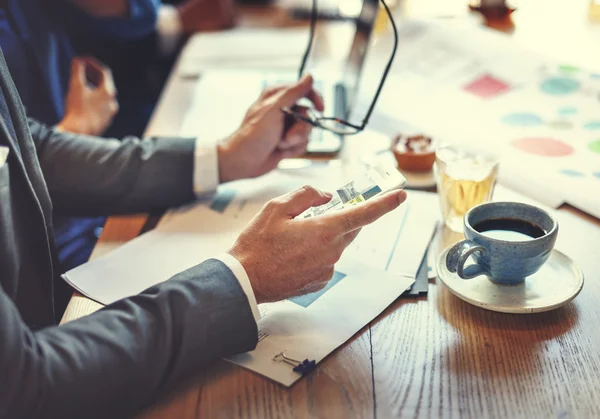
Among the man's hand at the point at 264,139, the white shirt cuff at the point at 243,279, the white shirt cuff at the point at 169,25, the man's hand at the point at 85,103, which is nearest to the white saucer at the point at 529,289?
the white shirt cuff at the point at 243,279

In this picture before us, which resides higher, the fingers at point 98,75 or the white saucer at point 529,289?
the white saucer at point 529,289

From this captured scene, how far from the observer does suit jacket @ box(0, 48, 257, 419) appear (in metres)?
0.62

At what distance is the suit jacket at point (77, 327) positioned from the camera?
0.62 metres

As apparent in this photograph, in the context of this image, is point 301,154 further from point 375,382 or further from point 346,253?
point 375,382

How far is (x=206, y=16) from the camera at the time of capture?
177 centimetres

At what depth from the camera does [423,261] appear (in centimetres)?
86

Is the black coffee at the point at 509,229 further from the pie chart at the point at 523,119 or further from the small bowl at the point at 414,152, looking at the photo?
the pie chart at the point at 523,119

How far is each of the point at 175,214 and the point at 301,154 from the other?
239 mm

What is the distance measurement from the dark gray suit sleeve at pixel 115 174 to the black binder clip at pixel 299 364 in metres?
0.40

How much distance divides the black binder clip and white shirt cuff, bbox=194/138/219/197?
1.31ft

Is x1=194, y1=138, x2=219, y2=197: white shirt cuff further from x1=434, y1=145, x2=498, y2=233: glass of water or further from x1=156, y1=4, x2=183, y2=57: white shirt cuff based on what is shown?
x1=156, y1=4, x2=183, y2=57: white shirt cuff

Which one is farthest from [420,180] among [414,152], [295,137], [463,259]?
[463,259]

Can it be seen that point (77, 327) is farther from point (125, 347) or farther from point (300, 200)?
point (300, 200)

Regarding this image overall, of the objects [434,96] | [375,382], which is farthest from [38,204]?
[434,96]
